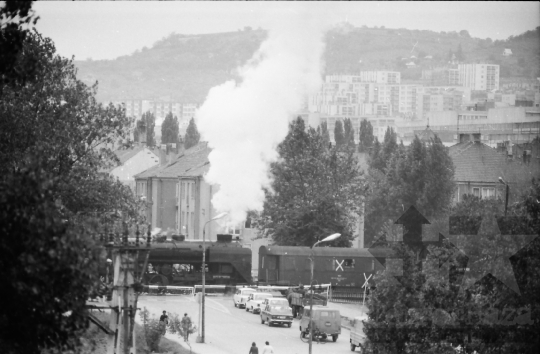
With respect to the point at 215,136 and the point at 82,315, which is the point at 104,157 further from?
the point at 215,136

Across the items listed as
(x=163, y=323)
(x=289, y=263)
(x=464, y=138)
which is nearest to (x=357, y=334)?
(x=163, y=323)

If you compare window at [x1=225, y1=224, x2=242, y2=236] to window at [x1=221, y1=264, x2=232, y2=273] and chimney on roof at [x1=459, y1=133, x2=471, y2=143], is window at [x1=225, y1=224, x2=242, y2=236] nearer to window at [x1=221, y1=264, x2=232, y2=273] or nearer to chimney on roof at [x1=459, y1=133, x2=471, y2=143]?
window at [x1=221, y1=264, x2=232, y2=273]

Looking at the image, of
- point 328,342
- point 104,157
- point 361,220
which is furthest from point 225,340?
point 361,220

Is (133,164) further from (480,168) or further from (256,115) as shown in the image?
(480,168)

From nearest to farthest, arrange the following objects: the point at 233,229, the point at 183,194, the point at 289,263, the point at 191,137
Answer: the point at 289,263 < the point at 233,229 < the point at 183,194 < the point at 191,137

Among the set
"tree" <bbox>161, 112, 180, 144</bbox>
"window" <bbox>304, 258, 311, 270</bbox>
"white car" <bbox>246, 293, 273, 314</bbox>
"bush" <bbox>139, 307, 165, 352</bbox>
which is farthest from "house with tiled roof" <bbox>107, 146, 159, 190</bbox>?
"bush" <bbox>139, 307, 165, 352</bbox>

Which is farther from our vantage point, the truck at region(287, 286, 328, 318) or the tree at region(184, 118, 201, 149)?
the tree at region(184, 118, 201, 149)

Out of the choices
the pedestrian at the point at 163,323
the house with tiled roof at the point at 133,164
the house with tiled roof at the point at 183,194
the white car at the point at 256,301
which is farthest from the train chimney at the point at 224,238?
the house with tiled roof at the point at 133,164
